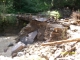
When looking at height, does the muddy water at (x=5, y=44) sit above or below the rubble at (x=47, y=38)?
below

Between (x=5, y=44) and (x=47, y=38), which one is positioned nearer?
(x=47, y=38)

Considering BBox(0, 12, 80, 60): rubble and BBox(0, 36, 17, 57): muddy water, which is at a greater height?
BBox(0, 12, 80, 60): rubble

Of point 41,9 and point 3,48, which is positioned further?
point 41,9

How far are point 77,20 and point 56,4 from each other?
962cm

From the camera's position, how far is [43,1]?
26.8 meters

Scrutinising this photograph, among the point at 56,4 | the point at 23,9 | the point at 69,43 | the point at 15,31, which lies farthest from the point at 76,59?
the point at 56,4

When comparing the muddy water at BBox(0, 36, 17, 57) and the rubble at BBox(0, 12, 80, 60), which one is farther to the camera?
the muddy water at BBox(0, 36, 17, 57)

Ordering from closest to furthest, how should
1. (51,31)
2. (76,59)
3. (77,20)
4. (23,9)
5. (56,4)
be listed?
(76,59) → (51,31) → (77,20) → (23,9) → (56,4)

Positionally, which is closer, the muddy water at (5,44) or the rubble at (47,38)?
the rubble at (47,38)

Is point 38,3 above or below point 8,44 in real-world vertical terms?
above

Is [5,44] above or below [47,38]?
below

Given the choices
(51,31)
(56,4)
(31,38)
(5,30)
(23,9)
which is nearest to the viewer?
(51,31)

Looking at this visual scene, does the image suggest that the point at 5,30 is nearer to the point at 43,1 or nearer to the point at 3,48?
the point at 3,48

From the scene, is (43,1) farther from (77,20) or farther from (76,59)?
(76,59)
